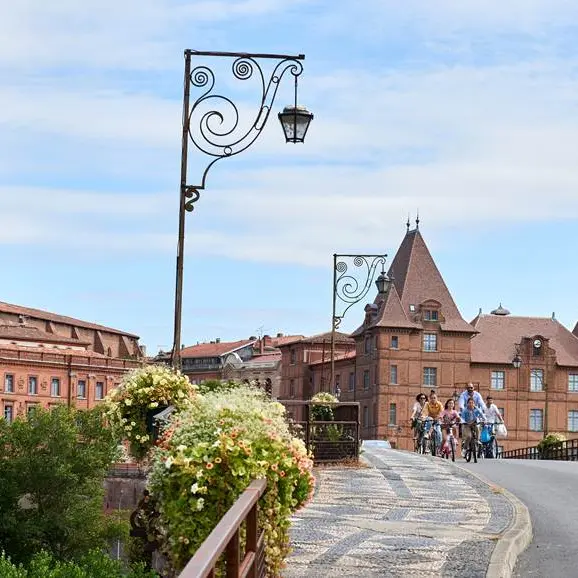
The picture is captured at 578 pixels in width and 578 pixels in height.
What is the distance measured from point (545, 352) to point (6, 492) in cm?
6875

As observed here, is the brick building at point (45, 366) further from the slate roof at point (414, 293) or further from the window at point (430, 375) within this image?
the window at point (430, 375)

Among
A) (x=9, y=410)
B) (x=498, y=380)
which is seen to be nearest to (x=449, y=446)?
(x=498, y=380)

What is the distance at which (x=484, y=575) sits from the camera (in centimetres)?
994

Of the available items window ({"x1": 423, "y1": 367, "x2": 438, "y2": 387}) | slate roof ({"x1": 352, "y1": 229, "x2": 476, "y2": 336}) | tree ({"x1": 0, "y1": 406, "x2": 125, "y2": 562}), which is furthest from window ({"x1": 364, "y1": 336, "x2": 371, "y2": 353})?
tree ({"x1": 0, "y1": 406, "x2": 125, "y2": 562})

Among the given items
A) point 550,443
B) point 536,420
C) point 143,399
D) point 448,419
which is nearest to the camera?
point 143,399

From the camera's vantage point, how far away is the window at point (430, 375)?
105562 mm

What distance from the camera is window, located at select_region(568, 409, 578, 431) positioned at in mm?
108000

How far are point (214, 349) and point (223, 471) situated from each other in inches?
6730

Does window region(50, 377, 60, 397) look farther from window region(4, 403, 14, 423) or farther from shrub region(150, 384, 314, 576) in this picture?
shrub region(150, 384, 314, 576)

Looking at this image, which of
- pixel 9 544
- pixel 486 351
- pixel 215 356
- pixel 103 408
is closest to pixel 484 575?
pixel 103 408

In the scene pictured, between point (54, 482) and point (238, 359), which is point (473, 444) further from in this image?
point (238, 359)

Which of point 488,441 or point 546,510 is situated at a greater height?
point 488,441

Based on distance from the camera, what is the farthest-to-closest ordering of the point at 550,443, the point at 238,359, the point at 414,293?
the point at 238,359 < the point at 414,293 < the point at 550,443

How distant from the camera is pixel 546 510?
54.7 feet
